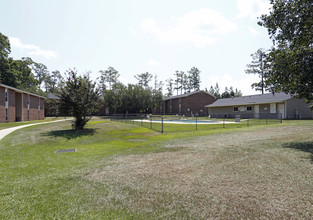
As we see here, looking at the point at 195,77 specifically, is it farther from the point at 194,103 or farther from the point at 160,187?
the point at 160,187

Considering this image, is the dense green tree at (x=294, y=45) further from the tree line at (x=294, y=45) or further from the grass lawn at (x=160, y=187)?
the grass lawn at (x=160, y=187)

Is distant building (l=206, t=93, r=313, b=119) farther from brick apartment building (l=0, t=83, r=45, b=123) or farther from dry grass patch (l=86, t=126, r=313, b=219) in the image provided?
brick apartment building (l=0, t=83, r=45, b=123)

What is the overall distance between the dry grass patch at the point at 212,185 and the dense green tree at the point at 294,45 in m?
4.11

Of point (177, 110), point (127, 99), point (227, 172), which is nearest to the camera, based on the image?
point (227, 172)

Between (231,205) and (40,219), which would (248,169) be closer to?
(231,205)

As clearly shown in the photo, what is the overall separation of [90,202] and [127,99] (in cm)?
3767

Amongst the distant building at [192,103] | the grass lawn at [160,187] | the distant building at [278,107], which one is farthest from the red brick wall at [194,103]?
the grass lawn at [160,187]

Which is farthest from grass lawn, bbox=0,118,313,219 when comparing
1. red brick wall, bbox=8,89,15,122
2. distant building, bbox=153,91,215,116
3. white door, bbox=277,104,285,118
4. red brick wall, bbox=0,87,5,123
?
distant building, bbox=153,91,215,116

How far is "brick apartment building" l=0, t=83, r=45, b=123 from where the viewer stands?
83.3 ft

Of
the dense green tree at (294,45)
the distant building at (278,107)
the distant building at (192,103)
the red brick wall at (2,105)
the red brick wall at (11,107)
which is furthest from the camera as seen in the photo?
the distant building at (192,103)

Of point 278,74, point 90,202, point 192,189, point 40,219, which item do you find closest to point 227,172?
point 192,189

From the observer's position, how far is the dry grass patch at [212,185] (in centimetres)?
298

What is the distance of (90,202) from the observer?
328 centimetres

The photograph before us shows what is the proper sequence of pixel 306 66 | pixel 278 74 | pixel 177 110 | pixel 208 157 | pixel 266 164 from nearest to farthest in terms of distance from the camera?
pixel 266 164, pixel 208 157, pixel 306 66, pixel 278 74, pixel 177 110
